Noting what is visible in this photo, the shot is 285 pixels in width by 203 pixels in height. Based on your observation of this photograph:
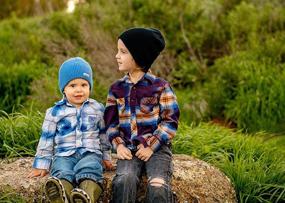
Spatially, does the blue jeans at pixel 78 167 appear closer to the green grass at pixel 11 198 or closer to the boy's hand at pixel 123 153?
the boy's hand at pixel 123 153

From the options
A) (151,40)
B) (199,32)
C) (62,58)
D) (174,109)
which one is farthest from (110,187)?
(199,32)

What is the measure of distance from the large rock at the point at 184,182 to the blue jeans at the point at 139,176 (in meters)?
0.24

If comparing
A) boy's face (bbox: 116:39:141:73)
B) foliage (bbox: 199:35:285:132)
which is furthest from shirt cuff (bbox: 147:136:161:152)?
foliage (bbox: 199:35:285:132)

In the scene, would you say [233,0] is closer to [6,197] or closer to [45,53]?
[45,53]

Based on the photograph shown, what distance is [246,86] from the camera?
823 cm

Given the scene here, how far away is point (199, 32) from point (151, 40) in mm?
6071

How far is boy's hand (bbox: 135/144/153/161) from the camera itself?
4.50 meters

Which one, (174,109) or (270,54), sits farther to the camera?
(270,54)

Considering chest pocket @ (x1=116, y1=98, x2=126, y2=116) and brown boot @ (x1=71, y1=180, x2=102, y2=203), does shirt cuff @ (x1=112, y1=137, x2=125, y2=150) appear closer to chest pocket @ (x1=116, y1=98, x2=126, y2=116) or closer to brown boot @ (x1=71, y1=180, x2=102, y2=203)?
chest pocket @ (x1=116, y1=98, x2=126, y2=116)

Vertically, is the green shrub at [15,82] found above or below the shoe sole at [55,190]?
above

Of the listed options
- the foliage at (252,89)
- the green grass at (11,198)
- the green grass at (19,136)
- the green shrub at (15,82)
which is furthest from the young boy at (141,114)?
the green shrub at (15,82)

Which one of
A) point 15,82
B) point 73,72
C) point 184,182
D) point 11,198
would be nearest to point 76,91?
point 73,72

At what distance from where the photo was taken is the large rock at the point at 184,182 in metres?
4.63

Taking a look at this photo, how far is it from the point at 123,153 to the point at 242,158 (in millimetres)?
1439
